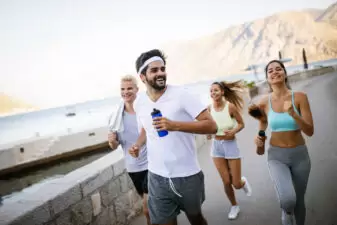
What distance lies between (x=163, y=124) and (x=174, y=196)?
0.63 m

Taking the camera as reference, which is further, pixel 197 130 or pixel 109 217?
pixel 109 217

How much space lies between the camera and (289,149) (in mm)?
2369

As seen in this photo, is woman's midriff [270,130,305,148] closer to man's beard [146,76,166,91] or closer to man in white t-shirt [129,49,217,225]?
man in white t-shirt [129,49,217,225]

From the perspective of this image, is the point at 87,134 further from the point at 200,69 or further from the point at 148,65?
the point at 200,69

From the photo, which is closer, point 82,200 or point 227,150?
point 82,200

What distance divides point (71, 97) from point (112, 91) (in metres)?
50.6

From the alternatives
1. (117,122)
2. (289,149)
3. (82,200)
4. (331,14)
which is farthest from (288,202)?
(331,14)

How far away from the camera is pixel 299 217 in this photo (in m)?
2.34

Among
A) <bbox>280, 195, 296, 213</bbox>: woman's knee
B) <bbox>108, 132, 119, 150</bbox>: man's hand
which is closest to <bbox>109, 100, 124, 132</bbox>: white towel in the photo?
<bbox>108, 132, 119, 150</bbox>: man's hand

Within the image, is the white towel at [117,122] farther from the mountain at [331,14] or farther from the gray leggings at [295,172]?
the mountain at [331,14]

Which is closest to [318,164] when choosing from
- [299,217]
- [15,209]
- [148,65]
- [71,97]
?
[299,217]

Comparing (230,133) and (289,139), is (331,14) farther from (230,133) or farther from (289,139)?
(289,139)

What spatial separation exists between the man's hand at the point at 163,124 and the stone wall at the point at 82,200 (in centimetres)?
127

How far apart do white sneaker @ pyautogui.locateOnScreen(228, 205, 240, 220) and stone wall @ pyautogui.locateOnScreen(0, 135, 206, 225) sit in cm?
134
